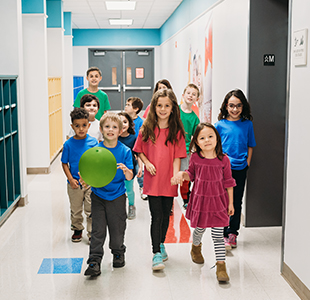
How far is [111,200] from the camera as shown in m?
2.94

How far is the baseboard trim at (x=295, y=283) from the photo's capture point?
260 cm

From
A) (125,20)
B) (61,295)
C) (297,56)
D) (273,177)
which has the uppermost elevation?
(125,20)

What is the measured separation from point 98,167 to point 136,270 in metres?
0.89

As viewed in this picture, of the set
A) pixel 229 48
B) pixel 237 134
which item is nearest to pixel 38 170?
pixel 229 48

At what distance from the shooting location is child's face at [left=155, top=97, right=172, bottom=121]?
9.75ft

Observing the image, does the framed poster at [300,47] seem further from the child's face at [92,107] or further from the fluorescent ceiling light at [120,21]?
the fluorescent ceiling light at [120,21]

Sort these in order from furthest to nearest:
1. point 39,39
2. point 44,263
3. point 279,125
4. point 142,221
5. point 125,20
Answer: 1. point 125,20
2. point 39,39
3. point 142,221
4. point 279,125
5. point 44,263

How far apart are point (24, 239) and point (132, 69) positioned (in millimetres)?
11710

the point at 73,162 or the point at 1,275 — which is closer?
the point at 1,275

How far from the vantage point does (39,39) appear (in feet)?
20.8

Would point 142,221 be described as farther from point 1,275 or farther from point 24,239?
point 1,275

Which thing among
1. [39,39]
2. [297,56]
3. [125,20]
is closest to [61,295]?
[297,56]

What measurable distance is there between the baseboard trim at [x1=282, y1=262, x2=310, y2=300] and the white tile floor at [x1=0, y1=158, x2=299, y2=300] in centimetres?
4

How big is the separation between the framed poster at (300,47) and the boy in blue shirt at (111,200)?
1.22 m
